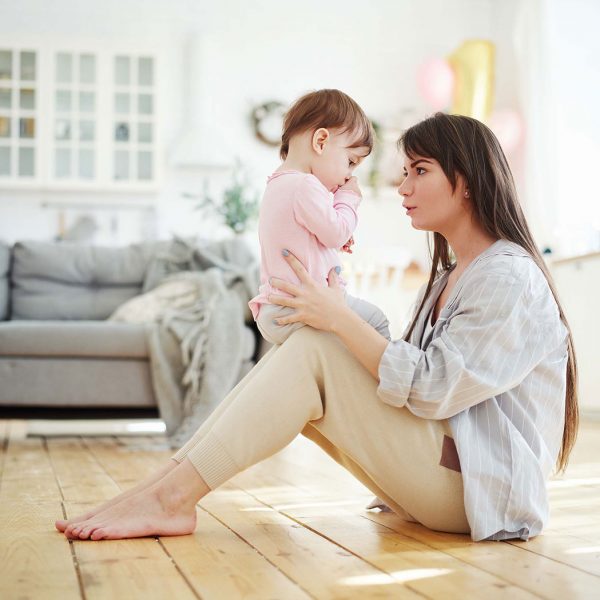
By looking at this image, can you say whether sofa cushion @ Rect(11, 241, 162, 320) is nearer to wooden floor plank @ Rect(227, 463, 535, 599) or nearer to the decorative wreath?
wooden floor plank @ Rect(227, 463, 535, 599)

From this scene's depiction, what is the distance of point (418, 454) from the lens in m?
1.54

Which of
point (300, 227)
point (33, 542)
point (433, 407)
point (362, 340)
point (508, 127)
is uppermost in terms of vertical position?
point (508, 127)

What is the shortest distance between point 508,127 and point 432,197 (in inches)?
176

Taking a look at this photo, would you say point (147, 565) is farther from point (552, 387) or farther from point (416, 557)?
point (552, 387)

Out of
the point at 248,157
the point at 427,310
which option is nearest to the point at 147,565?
the point at 427,310

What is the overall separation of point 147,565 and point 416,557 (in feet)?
1.38

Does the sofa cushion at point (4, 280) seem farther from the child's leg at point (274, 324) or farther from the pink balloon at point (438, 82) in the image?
the pink balloon at point (438, 82)

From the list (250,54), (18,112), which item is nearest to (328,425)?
(18,112)

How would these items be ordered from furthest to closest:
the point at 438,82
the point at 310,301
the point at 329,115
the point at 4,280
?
the point at 438,82, the point at 4,280, the point at 329,115, the point at 310,301

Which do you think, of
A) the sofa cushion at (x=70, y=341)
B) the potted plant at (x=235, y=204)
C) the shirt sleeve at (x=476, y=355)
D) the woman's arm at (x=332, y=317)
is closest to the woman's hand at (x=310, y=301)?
the woman's arm at (x=332, y=317)

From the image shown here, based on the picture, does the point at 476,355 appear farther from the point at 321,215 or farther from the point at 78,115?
the point at 78,115

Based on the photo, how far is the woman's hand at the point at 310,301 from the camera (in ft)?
5.06

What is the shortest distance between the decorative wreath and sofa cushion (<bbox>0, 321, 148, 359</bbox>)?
319cm

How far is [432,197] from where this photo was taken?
5.52 ft
